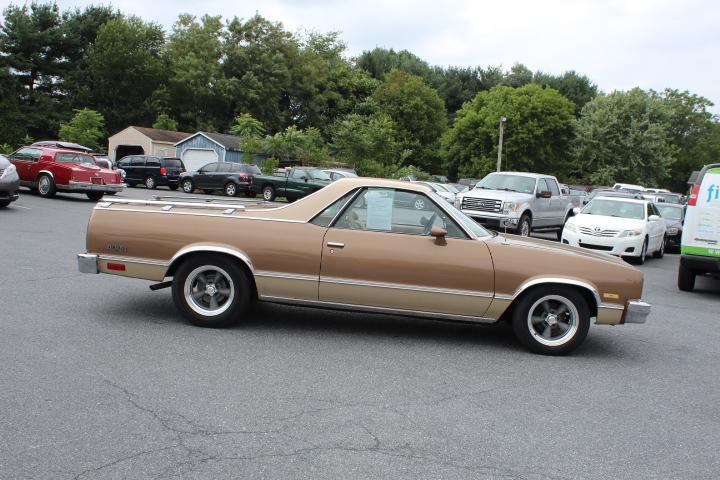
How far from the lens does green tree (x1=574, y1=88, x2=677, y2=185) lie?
5812 centimetres

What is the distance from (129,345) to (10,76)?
6237 cm

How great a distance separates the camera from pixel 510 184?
63.7 ft

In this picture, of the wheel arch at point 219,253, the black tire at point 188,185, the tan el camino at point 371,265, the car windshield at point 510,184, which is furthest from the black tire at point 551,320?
the black tire at point 188,185

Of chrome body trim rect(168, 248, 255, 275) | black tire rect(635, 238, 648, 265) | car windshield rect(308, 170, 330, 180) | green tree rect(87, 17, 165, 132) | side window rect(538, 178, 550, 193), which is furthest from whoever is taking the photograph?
green tree rect(87, 17, 165, 132)

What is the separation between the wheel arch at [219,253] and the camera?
254 inches

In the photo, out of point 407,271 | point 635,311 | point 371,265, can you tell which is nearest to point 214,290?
point 371,265

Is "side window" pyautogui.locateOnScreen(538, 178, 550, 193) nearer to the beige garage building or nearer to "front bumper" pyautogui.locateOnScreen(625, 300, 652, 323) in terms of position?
"front bumper" pyautogui.locateOnScreen(625, 300, 652, 323)

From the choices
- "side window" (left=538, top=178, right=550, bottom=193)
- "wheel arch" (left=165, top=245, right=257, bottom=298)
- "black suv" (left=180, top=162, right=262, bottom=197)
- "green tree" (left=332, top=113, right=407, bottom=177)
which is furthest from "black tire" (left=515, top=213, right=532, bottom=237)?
"green tree" (left=332, top=113, right=407, bottom=177)

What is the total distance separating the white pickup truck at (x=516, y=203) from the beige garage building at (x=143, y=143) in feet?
113

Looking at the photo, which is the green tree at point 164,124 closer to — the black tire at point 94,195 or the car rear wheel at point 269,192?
the car rear wheel at point 269,192

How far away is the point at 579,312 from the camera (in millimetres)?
6410

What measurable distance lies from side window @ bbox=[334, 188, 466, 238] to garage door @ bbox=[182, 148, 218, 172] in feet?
133

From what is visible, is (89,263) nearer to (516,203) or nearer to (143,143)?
(516,203)

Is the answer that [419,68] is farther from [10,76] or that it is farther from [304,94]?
[10,76]
